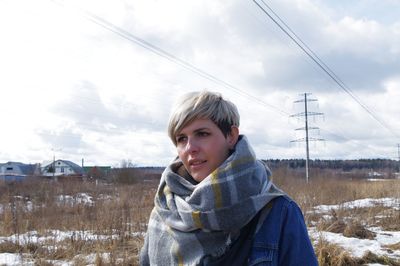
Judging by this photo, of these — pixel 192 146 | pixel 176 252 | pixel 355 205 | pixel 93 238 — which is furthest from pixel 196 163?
pixel 355 205

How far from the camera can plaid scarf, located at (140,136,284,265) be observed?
59.9 inches

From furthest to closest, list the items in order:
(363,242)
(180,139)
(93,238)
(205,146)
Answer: (363,242)
(93,238)
(180,139)
(205,146)

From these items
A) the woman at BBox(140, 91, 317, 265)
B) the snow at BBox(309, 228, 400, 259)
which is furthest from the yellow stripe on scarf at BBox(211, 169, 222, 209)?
the snow at BBox(309, 228, 400, 259)

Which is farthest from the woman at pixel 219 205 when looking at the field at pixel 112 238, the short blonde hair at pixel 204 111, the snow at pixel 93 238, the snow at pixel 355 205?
the snow at pixel 355 205

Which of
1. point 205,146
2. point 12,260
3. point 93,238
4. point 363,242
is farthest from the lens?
point 363,242

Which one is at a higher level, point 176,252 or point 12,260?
point 176,252

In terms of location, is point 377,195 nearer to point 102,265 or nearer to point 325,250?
point 325,250

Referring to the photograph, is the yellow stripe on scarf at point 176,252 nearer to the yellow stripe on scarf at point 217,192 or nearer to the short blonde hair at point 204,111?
the yellow stripe on scarf at point 217,192

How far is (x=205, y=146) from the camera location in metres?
1.67

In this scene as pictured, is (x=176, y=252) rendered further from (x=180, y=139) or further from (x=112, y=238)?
(x=112, y=238)

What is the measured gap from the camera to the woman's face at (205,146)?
1.68m

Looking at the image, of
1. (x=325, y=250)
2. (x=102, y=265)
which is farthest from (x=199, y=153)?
(x=325, y=250)

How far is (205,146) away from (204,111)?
0.46ft

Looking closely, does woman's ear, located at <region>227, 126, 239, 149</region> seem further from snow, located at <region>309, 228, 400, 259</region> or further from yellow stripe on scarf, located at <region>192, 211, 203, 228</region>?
snow, located at <region>309, 228, 400, 259</region>
